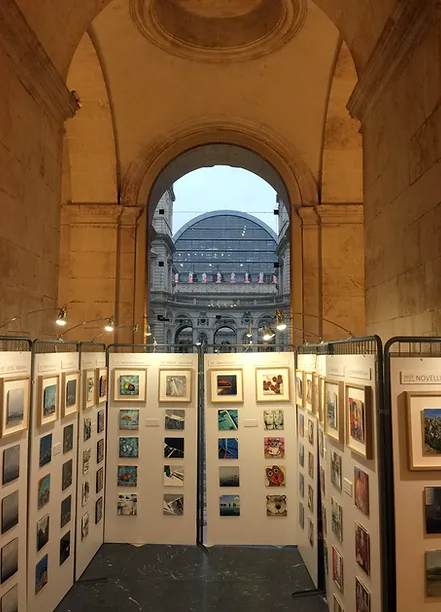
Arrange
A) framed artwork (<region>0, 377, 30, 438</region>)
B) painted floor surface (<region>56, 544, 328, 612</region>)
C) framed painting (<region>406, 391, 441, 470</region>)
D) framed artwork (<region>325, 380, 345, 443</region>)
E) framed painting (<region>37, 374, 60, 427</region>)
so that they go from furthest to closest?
painted floor surface (<region>56, 544, 328, 612</region>) < framed painting (<region>37, 374, 60, 427</region>) < framed artwork (<region>325, 380, 345, 443</region>) < framed artwork (<region>0, 377, 30, 438</region>) < framed painting (<region>406, 391, 441, 470</region>)

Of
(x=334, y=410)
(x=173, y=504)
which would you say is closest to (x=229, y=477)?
(x=173, y=504)

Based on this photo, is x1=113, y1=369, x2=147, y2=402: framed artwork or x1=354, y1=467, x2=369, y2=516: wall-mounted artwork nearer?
x1=354, y1=467, x2=369, y2=516: wall-mounted artwork

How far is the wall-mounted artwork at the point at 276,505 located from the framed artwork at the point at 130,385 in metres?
2.02

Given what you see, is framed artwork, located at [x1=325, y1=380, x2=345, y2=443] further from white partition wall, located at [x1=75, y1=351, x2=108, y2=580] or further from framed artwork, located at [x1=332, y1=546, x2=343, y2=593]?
white partition wall, located at [x1=75, y1=351, x2=108, y2=580]

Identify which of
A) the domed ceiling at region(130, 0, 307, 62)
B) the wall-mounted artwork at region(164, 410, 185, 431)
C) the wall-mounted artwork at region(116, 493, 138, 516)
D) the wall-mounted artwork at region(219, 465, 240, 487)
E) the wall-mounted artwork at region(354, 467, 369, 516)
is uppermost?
the domed ceiling at region(130, 0, 307, 62)

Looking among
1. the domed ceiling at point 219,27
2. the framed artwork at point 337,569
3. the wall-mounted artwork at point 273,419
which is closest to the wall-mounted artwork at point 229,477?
the wall-mounted artwork at point 273,419

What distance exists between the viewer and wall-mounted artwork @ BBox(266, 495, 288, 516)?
635cm

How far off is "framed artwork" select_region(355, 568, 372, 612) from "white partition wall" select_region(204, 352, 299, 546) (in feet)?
8.39

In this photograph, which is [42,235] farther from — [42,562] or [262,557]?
[262,557]

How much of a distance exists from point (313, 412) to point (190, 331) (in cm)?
3520

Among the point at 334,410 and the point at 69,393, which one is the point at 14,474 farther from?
the point at 334,410

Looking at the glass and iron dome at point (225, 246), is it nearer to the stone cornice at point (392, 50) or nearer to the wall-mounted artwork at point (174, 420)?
the wall-mounted artwork at point (174, 420)

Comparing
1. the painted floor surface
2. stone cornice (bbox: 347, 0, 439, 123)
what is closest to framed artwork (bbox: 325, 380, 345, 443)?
the painted floor surface

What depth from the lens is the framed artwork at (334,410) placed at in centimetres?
404
